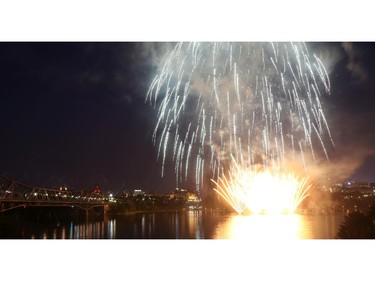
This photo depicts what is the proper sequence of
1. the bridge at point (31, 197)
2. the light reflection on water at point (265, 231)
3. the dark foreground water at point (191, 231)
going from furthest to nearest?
the bridge at point (31, 197)
the dark foreground water at point (191, 231)
the light reflection on water at point (265, 231)

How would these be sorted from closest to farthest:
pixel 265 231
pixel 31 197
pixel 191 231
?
1. pixel 265 231
2. pixel 191 231
3. pixel 31 197

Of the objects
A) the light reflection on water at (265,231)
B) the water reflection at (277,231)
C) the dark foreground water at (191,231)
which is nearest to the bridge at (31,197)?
the dark foreground water at (191,231)

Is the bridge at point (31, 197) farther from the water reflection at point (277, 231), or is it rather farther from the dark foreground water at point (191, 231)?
the water reflection at point (277, 231)

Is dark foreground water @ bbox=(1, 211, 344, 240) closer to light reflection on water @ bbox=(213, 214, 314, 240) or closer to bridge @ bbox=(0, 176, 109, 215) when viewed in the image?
light reflection on water @ bbox=(213, 214, 314, 240)

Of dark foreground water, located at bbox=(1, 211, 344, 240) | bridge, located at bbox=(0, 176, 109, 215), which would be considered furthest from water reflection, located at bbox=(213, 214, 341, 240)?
bridge, located at bbox=(0, 176, 109, 215)

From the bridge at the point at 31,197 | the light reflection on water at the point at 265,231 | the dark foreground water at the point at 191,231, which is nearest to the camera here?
the light reflection on water at the point at 265,231

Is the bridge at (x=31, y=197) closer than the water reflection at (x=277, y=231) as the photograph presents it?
No

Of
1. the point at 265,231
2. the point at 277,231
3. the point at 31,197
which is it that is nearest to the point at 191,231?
the point at 265,231

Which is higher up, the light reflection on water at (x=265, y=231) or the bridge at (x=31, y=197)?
the bridge at (x=31, y=197)

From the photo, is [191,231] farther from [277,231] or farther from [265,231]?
[277,231]

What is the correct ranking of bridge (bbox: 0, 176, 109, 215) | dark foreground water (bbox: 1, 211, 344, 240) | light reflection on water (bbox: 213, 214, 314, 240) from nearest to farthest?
light reflection on water (bbox: 213, 214, 314, 240) → dark foreground water (bbox: 1, 211, 344, 240) → bridge (bbox: 0, 176, 109, 215)
